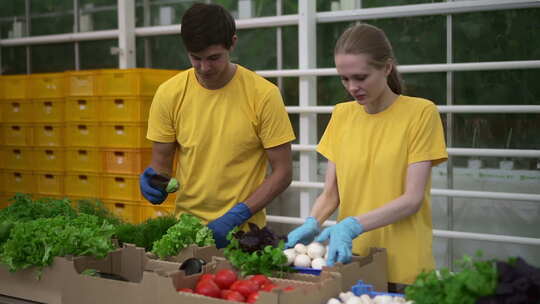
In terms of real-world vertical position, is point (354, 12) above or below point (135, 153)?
above

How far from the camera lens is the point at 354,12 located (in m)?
5.30

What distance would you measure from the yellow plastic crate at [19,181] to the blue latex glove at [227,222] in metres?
3.64

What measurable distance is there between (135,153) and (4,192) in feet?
5.73

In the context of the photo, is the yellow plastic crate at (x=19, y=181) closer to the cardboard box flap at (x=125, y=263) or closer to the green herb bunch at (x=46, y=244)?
the green herb bunch at (x=46, y=244)

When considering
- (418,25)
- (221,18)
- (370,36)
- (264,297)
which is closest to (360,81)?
(370,36)

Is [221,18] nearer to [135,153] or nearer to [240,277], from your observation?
[240,277]

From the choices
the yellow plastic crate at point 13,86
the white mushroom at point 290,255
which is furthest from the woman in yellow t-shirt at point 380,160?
the yellow plastic crate at point 13,86

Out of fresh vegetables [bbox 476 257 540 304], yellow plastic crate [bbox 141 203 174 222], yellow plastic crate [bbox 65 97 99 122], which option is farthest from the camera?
yellow plastic crate [bbox 65 97 99 122]

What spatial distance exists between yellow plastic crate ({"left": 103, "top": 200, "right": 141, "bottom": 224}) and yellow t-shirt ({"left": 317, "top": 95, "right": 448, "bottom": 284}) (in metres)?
2.97

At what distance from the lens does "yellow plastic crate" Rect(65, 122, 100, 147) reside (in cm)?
562

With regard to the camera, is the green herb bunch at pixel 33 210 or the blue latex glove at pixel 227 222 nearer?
the blue latex glove at pixel 227 222

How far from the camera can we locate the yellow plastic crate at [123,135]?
530 cm

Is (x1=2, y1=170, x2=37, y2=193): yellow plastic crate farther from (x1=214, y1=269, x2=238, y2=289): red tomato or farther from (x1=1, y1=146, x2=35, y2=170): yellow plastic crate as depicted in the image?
(x1=214, y1=269, x2=238, y2=289): red tomato

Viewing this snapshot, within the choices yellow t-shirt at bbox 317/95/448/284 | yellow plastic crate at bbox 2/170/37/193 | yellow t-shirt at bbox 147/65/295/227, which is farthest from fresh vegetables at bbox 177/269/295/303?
yellow plastic crate at bbox 2/170/37/193
